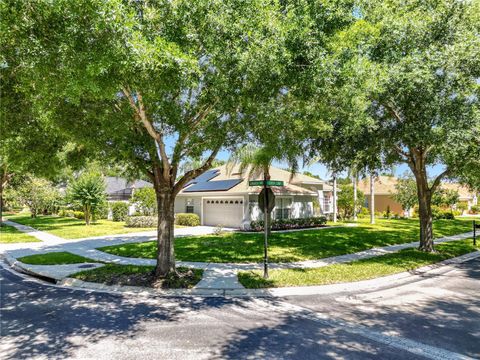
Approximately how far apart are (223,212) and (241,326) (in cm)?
2108

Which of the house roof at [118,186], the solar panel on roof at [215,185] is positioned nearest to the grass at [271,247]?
the solar panel on roof at [215,185]

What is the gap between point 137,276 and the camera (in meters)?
10.4

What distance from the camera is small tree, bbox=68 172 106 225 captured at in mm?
29031

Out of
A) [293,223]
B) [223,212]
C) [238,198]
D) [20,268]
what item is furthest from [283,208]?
[20,268]

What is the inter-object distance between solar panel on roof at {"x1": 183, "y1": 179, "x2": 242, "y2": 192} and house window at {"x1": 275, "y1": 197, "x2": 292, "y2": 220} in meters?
3.87

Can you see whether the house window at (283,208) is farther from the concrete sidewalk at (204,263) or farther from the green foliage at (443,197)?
the green foliage at (443,197)

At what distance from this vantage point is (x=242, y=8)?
7.34 meters

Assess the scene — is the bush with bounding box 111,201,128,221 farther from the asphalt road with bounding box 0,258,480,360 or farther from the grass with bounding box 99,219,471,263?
the asphalt road with bounding box 0,258,480,360

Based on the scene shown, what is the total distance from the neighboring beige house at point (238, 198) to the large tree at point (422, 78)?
1300 cm

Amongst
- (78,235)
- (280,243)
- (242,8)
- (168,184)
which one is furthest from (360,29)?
(78,235)

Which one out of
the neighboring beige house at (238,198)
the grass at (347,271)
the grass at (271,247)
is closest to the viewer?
the grass at (347,271)

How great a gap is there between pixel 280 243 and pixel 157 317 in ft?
38.7

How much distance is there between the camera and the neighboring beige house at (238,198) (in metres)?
25.9

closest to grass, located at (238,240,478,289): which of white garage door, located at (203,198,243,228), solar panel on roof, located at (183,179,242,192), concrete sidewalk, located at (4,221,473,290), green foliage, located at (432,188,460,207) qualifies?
concrete sidewalk, located at (4,221,473,290)
